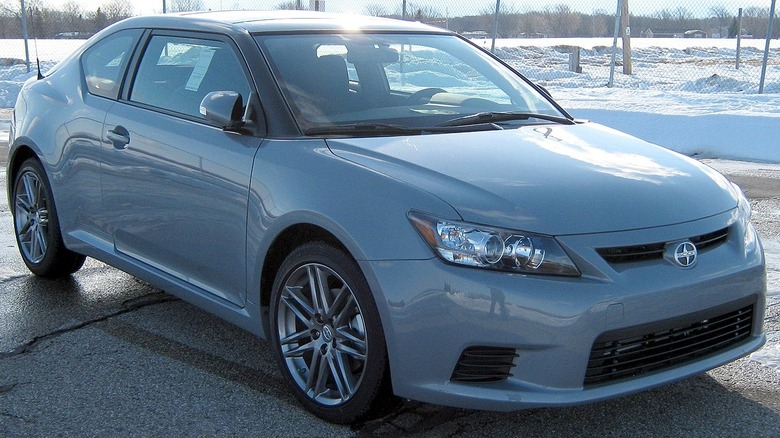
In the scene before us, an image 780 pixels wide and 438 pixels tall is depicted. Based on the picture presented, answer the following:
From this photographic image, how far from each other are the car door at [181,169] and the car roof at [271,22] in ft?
0.29

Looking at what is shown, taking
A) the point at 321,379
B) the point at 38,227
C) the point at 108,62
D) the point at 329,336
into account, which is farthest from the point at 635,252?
the point at 38,227

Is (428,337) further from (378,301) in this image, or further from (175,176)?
(175,176)

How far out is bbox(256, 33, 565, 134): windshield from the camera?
430 centimetres

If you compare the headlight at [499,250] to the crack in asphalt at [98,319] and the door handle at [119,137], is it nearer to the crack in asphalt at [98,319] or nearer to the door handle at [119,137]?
the door handle at [119,137]

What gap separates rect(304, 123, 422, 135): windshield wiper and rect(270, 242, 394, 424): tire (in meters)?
0.59

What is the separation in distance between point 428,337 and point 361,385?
1.39 feet

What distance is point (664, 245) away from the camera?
3.45m

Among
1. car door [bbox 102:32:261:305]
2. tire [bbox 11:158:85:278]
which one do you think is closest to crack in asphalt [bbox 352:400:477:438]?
car door [bbox 102:32:261:305]

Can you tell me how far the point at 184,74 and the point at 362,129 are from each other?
1160mm

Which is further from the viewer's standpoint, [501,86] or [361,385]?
[501,86]

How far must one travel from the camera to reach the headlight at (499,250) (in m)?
3.29

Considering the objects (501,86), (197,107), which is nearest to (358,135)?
(197,107)

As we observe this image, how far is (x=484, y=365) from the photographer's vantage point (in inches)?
131

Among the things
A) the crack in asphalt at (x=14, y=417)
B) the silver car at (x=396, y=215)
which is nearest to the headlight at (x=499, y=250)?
the silver car at (x=396, y=215)
